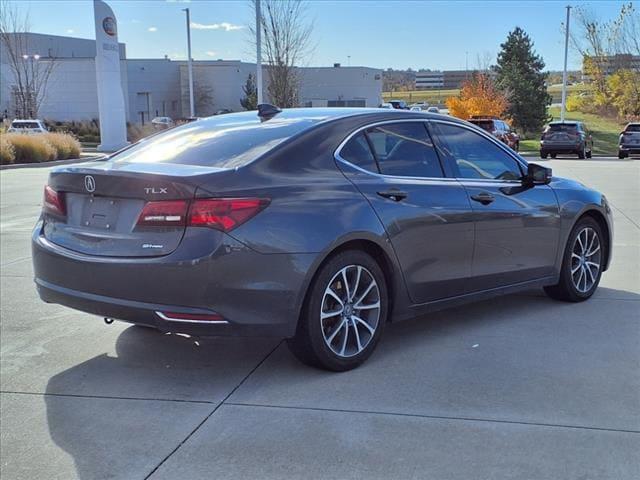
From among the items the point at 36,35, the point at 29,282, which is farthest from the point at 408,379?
the point at 36,35

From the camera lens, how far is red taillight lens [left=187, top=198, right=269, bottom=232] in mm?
3867

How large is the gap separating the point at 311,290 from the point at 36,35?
86691 millimetres

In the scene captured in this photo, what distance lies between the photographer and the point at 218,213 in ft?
12.7

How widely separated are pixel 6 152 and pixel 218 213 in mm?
23247

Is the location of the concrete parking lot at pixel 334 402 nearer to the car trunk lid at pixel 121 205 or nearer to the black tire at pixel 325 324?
the black tire at pixel 325 324

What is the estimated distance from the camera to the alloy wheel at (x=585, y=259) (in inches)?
240

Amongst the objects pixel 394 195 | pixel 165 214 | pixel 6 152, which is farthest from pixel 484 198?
pixel 6 152

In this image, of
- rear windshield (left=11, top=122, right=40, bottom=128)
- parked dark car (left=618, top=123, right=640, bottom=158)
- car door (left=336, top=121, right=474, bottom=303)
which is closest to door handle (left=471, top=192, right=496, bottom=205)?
car door (left=336, top=121, right=474, bottom=303)

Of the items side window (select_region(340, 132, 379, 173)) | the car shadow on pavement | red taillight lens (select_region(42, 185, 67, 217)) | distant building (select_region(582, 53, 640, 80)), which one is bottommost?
the car shadow on pavement

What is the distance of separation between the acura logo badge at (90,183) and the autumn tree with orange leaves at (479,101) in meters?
40.3

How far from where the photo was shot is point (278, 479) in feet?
10.3

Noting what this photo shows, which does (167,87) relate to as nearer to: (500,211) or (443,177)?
(500,211)

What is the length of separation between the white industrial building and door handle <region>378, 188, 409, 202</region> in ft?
188

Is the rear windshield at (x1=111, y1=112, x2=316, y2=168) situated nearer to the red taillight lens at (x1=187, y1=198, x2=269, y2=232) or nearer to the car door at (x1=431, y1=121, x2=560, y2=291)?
the red taillight lens at (x1=187, y1=198, x2=269, y2=232)
